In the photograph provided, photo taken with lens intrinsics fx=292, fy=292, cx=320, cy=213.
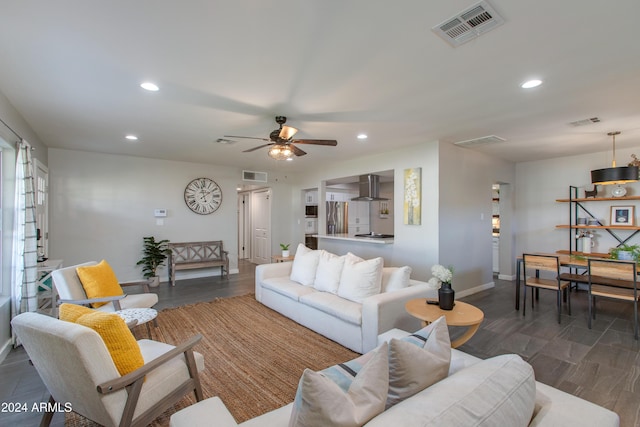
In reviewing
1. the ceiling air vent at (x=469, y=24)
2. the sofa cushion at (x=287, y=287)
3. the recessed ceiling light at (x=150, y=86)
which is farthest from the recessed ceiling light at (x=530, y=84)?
the recessed ceiling light at (x=150, y=86)

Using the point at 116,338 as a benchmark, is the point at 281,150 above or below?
above

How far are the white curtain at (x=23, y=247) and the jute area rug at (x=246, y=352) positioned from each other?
114 cm

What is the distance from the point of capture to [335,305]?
3.10m

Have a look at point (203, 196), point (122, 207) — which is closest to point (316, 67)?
point (203, 196)

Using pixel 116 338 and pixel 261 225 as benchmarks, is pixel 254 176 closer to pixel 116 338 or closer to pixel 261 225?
pixel 261 225

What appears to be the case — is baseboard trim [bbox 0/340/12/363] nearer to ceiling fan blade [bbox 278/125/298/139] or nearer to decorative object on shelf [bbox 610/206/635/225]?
ceiling fan blade [bbox 278/125/298/139]

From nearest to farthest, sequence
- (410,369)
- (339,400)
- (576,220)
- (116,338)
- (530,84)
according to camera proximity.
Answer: (339,400), (410,369), (116,338), (530,84), (576,220)

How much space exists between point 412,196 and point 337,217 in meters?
3.70

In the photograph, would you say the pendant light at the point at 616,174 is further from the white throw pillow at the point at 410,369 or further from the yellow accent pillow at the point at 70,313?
the yellow accent pillow at the point at 70,313

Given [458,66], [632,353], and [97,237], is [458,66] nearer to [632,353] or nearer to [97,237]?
[632,353]

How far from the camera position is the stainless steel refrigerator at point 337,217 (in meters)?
8.16

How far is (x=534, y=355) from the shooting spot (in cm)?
288

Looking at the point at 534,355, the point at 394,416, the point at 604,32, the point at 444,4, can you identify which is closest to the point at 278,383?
the point at 394,416

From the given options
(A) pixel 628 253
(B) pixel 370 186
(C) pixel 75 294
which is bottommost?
(C) pixel 75 294
